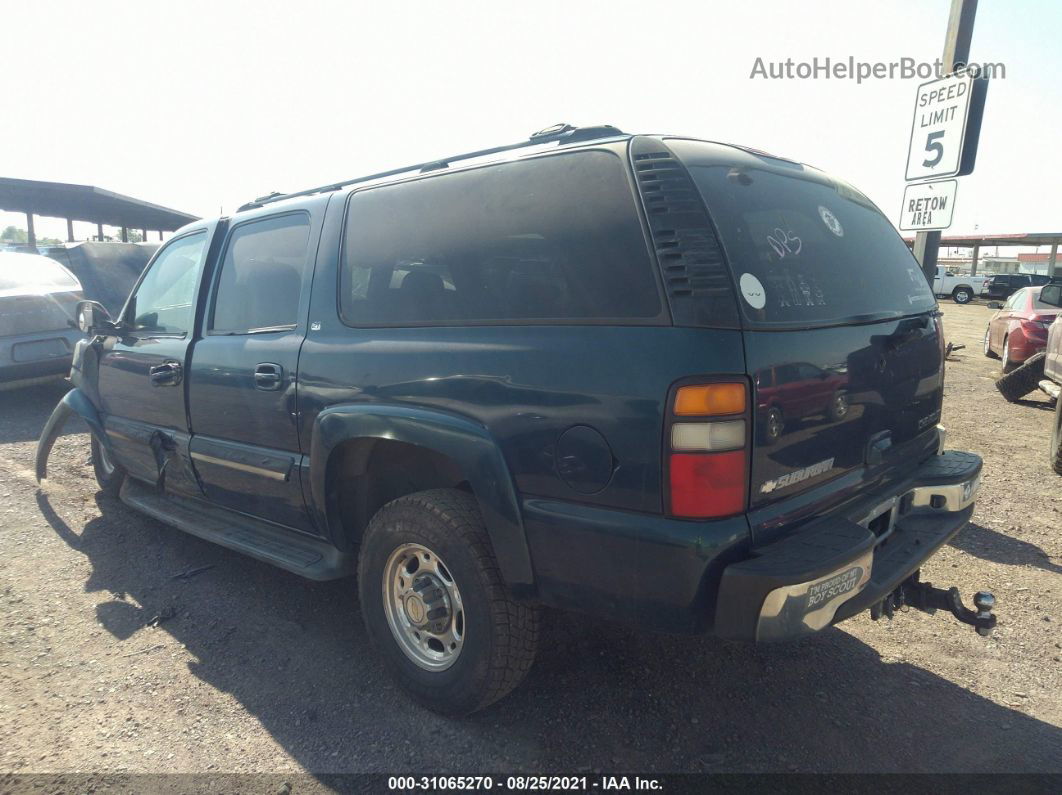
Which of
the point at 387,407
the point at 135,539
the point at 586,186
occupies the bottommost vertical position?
the point at 135,539

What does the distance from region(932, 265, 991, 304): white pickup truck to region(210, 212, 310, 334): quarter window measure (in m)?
37.5

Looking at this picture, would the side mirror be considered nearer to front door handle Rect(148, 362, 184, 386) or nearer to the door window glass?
the door window glass

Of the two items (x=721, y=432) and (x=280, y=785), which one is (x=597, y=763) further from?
(x=721, y=432)

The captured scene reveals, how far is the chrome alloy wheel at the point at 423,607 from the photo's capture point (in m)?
2.62

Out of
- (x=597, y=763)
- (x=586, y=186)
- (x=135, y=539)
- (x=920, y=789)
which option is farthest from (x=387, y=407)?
(x=135, y=539)

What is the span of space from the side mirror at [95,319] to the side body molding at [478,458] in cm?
276

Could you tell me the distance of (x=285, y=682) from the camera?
9.59 feet

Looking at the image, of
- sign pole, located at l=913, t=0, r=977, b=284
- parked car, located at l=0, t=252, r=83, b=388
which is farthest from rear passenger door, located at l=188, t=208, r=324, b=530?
parked car, located at l=0, t=252, r=83, b=388

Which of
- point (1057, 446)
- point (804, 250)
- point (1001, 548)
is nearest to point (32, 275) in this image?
point (804, 250)

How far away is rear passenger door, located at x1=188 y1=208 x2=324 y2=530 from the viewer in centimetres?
315

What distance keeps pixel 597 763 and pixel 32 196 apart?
60.3 ft

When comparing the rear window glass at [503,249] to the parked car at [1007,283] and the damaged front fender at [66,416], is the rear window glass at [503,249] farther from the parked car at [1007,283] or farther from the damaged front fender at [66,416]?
the parked car at [1007,283]

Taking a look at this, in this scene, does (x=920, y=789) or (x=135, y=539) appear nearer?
(x=920, y=789)

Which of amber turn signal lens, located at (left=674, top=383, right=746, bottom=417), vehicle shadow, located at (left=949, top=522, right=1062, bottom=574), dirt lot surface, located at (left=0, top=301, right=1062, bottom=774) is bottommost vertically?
dirt lot surface, located at (left=0, top=301, right=1062, bottom=774)
